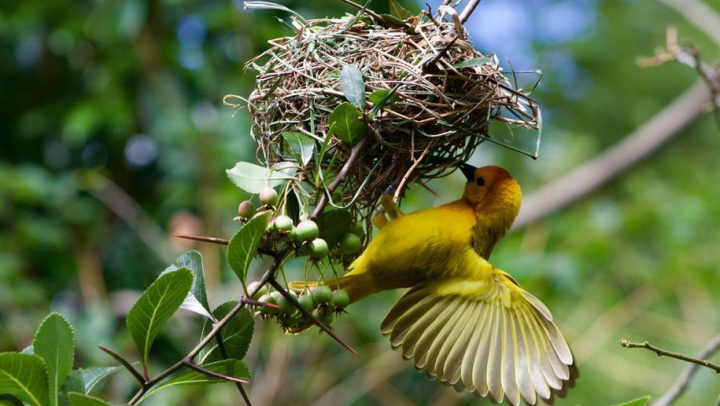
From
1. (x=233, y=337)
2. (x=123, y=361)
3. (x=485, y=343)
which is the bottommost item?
(x=485, y=343)

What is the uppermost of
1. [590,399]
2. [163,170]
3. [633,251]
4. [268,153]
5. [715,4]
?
[268,153]

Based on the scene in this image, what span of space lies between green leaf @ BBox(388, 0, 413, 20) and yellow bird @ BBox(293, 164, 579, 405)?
53 centimetres

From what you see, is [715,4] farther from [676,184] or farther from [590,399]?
[590,399]

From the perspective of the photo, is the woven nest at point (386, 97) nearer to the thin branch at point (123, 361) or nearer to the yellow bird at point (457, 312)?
the yellow bird at point (457, 312)

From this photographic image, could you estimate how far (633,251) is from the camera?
7.28m

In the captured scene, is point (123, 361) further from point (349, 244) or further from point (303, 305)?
point (349, 244)

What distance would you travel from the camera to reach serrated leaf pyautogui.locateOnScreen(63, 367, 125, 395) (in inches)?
64.2

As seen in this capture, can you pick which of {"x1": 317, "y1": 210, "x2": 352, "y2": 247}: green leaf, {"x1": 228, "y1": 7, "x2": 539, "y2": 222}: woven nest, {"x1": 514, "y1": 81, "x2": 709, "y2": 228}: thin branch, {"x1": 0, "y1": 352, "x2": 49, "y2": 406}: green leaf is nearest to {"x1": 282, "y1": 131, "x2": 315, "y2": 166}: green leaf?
{"x1": 228, "y1": 7, "x2": 539, "y2": 222}: woven nest

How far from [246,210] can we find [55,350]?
52 centimetres

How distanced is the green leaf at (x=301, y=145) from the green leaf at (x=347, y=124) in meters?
0.08

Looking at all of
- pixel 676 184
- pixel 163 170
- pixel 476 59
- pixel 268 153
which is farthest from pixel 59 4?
pixel 676 184

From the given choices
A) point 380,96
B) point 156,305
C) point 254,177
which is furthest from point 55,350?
point 380,96

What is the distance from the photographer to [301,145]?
2090mm

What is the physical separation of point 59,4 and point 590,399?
16.6 feet
